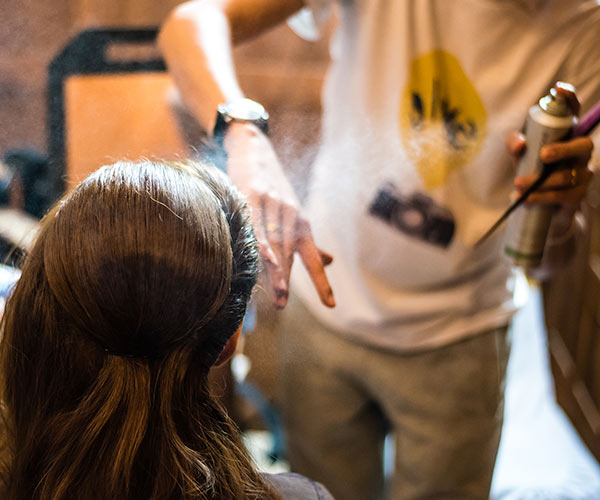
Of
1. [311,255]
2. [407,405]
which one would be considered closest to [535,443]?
[407,405]

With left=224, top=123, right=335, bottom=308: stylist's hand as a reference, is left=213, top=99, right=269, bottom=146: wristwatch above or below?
above

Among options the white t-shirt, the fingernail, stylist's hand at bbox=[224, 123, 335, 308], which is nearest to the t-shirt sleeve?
the white t-shirt

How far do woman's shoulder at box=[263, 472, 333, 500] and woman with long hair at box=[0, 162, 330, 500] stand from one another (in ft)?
0.29

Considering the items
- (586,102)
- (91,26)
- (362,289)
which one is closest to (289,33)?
(91,26)

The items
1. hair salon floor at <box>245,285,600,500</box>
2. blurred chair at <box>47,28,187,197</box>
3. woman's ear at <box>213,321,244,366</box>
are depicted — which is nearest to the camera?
woman's ear at <box>213,321,244,366</box>

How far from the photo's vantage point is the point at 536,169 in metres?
0.72

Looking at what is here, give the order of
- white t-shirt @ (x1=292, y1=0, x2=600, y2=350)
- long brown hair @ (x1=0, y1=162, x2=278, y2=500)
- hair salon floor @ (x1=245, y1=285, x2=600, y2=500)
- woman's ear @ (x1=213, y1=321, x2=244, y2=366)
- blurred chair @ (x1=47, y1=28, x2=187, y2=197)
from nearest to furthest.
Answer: long brown hair @ (x1=0, y1=162, x2=278, y2=500)
woman's ear @ (x1=213, y1=321, x2=244, y2=366)
white t-shirt @ (x1=292, y1=0, x2=600, y2=350)
blurred chair @ (x1=47, y1=28, x2=187, y2=197)
hair salon floor @ (x1=245, y1=285, x2=600, y2=500)

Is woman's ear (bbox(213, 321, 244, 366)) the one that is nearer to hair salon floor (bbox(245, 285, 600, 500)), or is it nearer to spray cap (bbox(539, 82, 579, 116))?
spray cap (bbox(539, 82, 579, 116))

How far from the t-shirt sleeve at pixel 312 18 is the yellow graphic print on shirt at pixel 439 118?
156 mm

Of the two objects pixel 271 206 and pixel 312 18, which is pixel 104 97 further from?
pixel 271 206

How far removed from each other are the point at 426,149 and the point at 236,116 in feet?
0.86

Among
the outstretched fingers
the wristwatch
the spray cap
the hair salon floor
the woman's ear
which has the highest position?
the spray cap

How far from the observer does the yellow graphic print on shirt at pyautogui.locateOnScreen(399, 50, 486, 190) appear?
31.4 inches

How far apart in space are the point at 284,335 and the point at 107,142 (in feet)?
1.41
